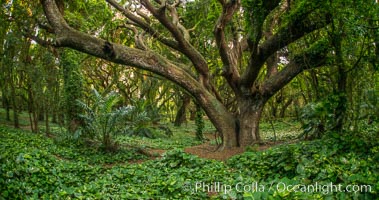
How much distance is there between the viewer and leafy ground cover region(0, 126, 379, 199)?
3.96 m

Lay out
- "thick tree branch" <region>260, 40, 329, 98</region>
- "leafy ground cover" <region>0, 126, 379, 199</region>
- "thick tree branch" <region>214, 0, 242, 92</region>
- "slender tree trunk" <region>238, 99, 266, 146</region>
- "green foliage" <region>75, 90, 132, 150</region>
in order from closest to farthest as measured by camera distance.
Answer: "leafy ground cover" <region>0, 126, 379, 199</region> < "thick tree branch" <region>260, 40, 329, 98</region> < "thick tree branch" <region>214, 0, 242, 92</region> < "green foliage" <region>75, 90, 132, 150</region> < "slender tree trunk" <region>238, 99, 266, 146</region>

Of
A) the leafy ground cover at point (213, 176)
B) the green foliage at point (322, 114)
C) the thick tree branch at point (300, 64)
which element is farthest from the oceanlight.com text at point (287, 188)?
→ the thick tree branch at point (300, 64)

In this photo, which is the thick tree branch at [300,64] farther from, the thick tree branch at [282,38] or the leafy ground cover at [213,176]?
the leafy ground cover at [213,176]

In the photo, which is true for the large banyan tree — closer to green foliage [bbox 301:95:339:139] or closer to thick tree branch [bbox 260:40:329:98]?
thick tree branch [bbox 260:40:329:98]

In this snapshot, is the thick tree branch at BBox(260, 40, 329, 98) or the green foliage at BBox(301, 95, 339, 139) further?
the thick tree branch at BBox(260, 40, 329, 98)

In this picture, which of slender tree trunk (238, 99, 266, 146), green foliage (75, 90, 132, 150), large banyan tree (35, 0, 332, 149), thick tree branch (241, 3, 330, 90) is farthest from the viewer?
slender tree trunk (238, 99, 266, 146)

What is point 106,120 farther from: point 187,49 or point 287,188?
point 287,188

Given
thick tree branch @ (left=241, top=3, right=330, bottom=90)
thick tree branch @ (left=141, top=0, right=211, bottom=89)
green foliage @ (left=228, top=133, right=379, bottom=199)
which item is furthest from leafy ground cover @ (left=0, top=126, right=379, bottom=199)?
thick tree branch @ (left=141, top=0, right=211, bottom=89)

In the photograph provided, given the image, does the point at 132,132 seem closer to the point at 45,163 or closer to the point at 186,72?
the point at 186,72

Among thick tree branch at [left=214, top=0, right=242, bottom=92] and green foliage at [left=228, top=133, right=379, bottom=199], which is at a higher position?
thick tree branch at [left=214, top=0, right=242, bottom=92]

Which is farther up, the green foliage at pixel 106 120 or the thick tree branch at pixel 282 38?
the thick tree branch at pixel 282 38

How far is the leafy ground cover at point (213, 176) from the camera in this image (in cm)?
396

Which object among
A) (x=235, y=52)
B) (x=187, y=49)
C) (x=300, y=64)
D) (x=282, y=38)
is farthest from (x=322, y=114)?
(x=235, y=52)

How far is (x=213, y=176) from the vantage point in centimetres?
543
